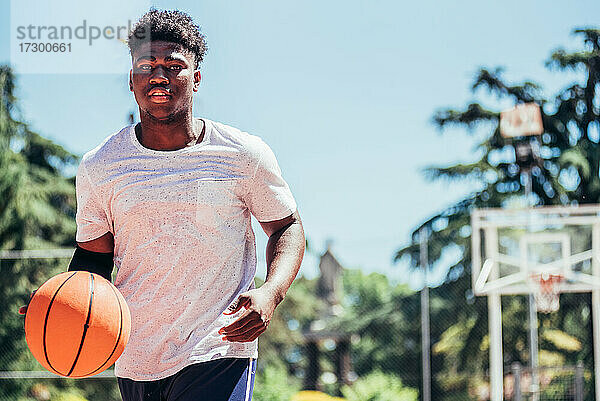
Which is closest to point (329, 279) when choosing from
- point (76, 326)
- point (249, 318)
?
point (76, 326)

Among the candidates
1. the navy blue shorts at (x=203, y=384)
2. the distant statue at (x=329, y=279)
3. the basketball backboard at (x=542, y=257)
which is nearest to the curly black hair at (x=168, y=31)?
the navy blue shorts at (x=203, y=384)

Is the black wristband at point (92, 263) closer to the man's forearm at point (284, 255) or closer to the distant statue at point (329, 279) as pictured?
the man's forearm at point (284, 255)

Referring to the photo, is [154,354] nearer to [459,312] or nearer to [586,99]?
[459,312]

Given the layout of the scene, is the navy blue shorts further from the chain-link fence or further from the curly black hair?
the chain-link fence

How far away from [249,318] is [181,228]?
34 centimetres

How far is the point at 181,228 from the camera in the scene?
2119mm

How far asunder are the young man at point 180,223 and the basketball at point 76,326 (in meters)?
0.10

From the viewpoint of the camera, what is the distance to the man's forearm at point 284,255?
2084 millimetres

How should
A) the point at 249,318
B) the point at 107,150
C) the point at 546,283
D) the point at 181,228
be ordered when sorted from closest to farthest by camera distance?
the point at 249,318 < the point at 181,228 < the point at 107,150 < the point at 546,283

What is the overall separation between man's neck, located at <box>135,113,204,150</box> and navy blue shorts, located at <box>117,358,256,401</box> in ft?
1.79

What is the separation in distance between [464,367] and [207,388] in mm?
12973

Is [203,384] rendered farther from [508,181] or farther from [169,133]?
[508,181]

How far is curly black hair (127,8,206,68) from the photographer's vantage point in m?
2.20

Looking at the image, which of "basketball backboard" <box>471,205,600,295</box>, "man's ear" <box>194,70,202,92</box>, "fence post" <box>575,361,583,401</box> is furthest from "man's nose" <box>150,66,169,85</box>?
"basketball backboard" <box>471,205,600,295</box>
